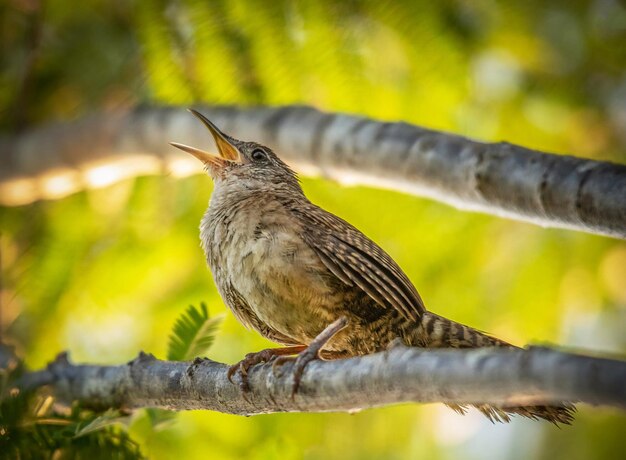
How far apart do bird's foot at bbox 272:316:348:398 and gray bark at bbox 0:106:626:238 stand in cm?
71

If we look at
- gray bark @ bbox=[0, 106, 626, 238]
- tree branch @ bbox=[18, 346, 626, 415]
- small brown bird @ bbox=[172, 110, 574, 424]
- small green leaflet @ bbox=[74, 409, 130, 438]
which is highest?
gray bark @ bbox=[0, 106, 626, 238]

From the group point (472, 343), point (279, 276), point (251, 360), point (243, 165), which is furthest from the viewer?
point (243, 165)

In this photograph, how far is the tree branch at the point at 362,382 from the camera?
165cm

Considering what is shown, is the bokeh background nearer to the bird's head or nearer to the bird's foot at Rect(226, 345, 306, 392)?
the bird's head

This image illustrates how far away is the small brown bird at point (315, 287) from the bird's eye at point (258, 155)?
0.67 meters

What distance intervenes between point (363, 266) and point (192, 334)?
0.67 meters

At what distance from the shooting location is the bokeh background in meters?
4.22

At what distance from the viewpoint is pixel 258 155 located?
12.5ft

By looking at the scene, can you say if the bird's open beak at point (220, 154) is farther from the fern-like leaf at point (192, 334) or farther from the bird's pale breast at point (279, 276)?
the fern-like leaf at point (192, 334)

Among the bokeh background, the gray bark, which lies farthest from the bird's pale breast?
the bokeh background

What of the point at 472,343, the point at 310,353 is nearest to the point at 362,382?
the point at 310,353

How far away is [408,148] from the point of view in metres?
3.18

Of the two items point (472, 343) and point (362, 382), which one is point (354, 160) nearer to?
point (472, 343)

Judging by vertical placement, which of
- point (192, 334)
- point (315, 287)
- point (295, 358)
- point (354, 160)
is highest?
point (354, 160)
